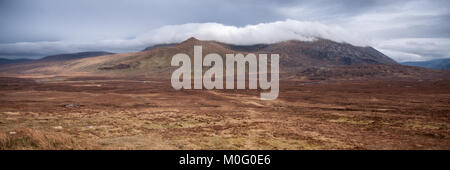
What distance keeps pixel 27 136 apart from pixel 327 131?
17.2 meters

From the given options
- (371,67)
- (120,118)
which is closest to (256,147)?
(120,118)

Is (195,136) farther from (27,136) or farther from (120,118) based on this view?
(120,118)

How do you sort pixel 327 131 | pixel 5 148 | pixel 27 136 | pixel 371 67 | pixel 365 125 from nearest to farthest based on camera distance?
pixel 5 148
pixel 27 136
pixel 327 131
pixel 365 125
pixel 371 67

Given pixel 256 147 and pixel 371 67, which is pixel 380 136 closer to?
pixel 256 147

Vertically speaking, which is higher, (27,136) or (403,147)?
(27,136)

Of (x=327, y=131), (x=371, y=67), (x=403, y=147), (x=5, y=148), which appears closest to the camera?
(x=5, y=148)

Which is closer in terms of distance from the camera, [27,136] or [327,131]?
[27,136]

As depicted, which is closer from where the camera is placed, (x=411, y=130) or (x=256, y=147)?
(x=256, y=147)
